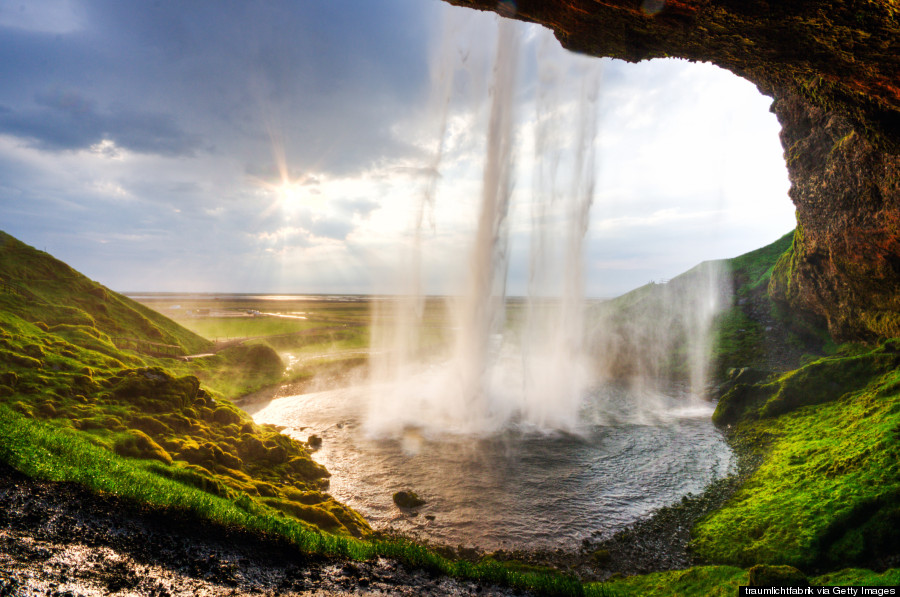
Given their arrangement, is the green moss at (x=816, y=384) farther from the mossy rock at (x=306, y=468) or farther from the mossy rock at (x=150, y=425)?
the mossy rock at (x=150, y=425)

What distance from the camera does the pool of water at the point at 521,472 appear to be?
14148mm

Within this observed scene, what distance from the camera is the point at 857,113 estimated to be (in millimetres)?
12383

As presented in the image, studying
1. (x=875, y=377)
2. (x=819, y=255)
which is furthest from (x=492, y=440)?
(x=819, y=255)

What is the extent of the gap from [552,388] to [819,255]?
77.2ft

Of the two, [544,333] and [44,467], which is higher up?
[544,333]

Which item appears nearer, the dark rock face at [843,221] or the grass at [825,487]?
the grass at [825,487]

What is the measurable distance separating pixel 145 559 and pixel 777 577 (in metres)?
13.4

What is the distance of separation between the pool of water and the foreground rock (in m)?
5.01

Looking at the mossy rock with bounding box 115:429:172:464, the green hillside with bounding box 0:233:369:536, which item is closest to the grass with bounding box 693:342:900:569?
the green hillside with bounding box 0:233:369:536

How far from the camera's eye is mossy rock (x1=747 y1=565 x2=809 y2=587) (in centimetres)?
739

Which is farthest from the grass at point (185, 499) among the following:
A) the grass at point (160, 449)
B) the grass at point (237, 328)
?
the grass at point (237, 328)

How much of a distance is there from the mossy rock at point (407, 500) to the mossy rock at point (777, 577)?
450 inches

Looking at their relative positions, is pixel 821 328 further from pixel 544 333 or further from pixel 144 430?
pixel 144 430

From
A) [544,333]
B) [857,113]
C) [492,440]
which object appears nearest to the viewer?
[857,113]
